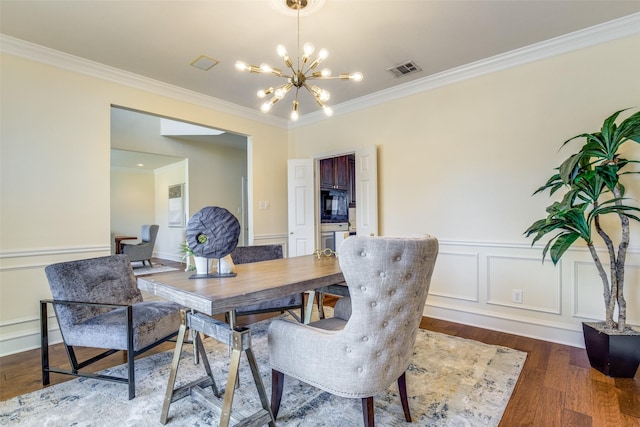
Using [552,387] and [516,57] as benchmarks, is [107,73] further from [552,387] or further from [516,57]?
[552,387]

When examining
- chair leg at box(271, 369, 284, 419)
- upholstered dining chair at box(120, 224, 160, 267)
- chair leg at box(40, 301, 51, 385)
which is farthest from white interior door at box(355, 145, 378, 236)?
upholstered dining chair at box(120, 224, 160, 267)

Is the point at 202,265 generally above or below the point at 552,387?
above

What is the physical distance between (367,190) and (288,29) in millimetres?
1981

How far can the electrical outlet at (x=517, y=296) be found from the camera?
110 inches

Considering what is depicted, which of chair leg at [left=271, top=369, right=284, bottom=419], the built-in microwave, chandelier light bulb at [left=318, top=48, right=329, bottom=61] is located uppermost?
chandelier light bulb at [left=318, top=48, right=329, bottom=61]

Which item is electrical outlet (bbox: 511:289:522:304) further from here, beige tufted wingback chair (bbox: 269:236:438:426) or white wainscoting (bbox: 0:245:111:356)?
white wainscoting (bbox: 0:245:111:356)

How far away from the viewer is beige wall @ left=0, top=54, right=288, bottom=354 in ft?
8.17

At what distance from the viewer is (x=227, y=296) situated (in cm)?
122

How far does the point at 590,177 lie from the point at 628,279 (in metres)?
1.05

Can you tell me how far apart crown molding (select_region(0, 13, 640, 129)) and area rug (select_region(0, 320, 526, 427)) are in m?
2.64

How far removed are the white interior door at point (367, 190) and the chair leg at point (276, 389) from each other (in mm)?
2319

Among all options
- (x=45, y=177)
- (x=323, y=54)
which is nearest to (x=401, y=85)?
(x=323, y=54)

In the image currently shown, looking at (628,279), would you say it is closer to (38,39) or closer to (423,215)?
(423,215)

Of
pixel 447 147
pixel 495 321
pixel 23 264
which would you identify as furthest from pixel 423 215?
pixel 23 264
